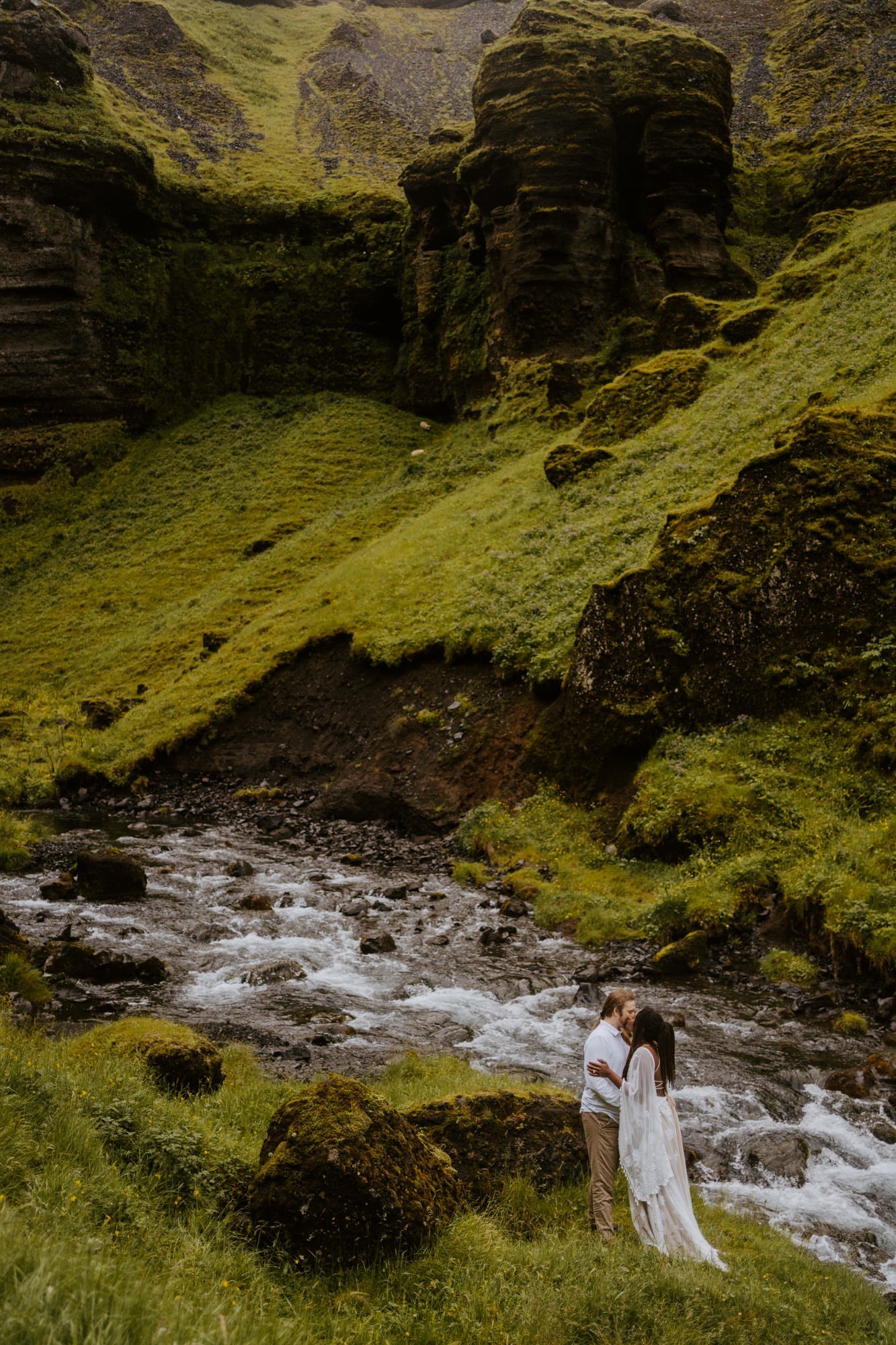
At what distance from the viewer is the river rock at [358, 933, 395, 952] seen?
16.4 m

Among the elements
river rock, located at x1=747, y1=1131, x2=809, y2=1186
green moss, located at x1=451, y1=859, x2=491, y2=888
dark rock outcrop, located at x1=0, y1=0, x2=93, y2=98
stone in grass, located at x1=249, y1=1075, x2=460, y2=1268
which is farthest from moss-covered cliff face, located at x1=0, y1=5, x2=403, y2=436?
stone in grass, located at x1=249, y1=1075, x2=460, y2=1268

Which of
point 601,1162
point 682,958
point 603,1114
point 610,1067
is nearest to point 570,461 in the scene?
point 682,958

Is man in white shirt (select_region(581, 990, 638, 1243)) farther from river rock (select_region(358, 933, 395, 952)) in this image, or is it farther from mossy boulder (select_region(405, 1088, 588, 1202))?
river rock (select_region(358, 933, 395, 952))

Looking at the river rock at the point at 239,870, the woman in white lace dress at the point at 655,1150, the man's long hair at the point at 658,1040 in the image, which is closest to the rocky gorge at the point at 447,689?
the river rock at the point at 239,870

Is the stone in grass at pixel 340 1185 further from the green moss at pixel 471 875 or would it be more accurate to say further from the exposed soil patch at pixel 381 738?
the exposed soil patch at pixel 381 738

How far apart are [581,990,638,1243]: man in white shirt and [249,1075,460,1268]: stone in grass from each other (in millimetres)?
1861

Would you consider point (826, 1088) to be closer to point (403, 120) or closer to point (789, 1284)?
point (789, 1284)

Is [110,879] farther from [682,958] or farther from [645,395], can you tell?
[645,395]

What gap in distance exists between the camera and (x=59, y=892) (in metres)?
19.1

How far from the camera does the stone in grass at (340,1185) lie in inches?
229

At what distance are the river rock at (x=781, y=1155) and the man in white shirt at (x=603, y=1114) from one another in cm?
238

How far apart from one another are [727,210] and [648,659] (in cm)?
5009

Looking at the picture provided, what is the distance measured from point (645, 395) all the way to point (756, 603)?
72.1ft

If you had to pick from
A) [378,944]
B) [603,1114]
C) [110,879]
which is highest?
[603,1114]
